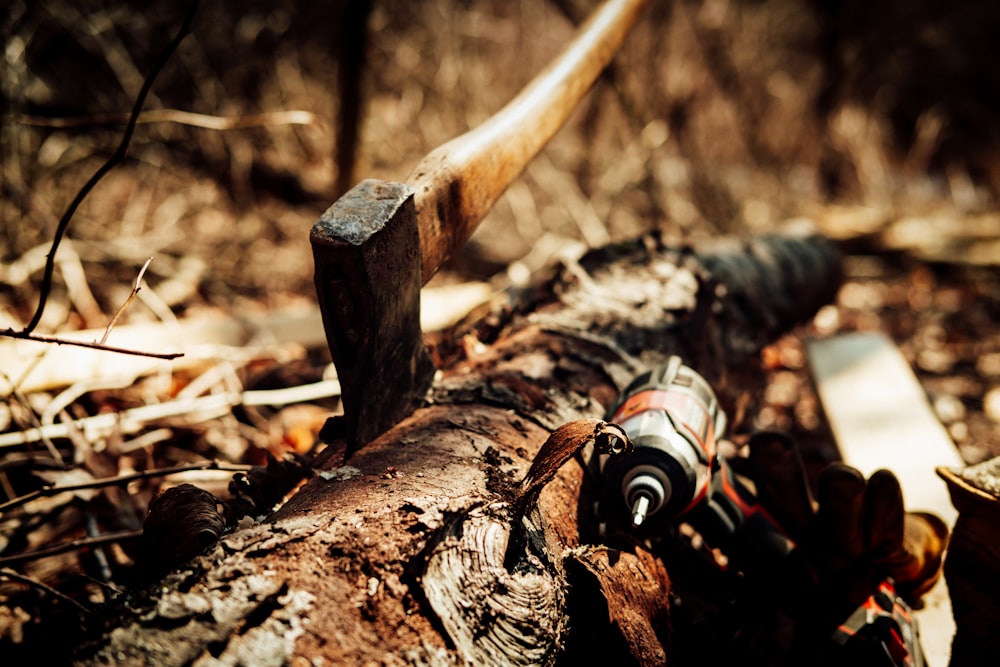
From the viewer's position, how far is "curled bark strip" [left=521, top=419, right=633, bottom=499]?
0.95m

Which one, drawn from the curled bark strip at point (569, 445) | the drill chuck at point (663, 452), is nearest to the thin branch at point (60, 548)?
the curled bark strip at point (569, 445)

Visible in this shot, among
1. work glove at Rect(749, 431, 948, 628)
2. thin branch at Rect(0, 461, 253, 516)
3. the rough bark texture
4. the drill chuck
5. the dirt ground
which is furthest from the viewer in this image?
the dirt ground

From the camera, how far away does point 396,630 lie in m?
0.79

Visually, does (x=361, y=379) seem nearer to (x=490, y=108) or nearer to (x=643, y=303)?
(x=643, y=303)

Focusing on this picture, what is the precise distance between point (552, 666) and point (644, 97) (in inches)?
179

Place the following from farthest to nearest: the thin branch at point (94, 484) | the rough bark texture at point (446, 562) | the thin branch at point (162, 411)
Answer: the thin branch at point (162, 411)
the thin branch at point (94, 484)
the rough bark texture at point (446, 562)

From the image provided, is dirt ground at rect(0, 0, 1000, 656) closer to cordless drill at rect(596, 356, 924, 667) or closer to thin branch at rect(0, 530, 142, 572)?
thin branch at rect(0, 530, 142, 572)

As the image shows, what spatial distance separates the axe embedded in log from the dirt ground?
0.59m

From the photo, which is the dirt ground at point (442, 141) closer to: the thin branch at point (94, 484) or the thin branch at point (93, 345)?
the thin branch at point (94, 484)

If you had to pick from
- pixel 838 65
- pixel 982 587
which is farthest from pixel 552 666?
pixel 838 65

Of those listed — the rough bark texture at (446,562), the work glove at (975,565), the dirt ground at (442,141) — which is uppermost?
the dirt ground at (442,141)

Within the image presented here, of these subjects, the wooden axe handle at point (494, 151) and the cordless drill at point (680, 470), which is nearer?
the cordless drill at point (680, 470)

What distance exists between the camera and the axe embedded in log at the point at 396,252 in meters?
1.00

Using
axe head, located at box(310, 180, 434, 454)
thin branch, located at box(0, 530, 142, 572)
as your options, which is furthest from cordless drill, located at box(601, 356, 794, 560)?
thin branch, located at box(0, 530, 142, 572)
